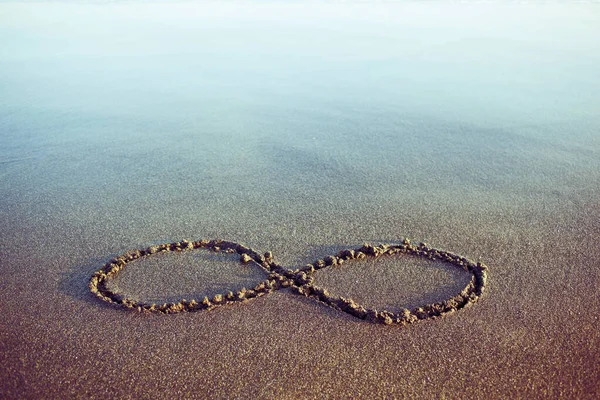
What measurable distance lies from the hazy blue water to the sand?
35mm

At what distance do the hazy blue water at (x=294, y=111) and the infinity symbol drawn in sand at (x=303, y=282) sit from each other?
2.51 feet

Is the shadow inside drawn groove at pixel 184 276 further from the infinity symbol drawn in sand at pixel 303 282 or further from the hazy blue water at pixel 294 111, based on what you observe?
the hazy blue water at pixel 294 111

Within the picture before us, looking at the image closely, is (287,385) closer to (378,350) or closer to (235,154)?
(378,350)

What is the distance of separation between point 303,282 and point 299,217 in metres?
0.82

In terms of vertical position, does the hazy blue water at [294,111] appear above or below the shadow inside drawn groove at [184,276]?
above

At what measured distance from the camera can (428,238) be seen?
3.67 metres

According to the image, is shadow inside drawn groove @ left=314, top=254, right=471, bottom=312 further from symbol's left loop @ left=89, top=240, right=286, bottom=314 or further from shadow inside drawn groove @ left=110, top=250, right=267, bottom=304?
shadow inside drawn groove @ left=110, top=250, right=267, bottom=304

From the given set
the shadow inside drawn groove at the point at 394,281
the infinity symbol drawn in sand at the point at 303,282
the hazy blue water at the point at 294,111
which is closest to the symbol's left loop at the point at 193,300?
the infinity symbol drawn in sand at the point at 303,282

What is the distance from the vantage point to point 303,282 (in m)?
3.23

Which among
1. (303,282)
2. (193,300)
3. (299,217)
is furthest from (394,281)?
(193,300)

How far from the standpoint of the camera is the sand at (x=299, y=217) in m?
2.61

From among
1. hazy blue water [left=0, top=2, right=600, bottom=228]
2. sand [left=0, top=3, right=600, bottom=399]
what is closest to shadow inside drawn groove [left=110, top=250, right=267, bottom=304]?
sand [left=0, top=3, right=600, bottom=399]

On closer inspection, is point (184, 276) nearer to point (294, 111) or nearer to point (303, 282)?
point (303, 282)

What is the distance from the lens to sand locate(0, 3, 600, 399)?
2.61 metres
